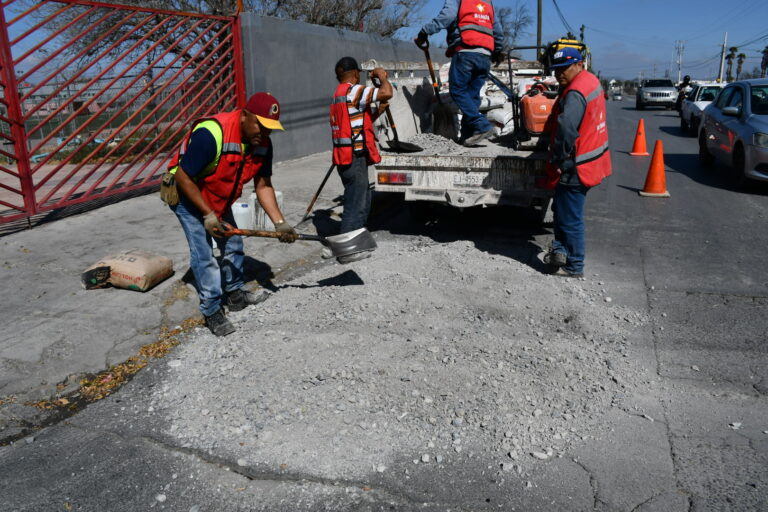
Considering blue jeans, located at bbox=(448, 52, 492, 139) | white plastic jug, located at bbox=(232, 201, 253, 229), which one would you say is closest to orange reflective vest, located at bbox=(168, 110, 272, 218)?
white plastic jug, located at bbox=(232, 201, 253, 229)

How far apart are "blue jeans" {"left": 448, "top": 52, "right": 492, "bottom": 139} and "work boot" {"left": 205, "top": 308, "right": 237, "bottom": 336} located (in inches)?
147

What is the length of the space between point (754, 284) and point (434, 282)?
278 cm

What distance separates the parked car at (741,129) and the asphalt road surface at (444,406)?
424 centimetres

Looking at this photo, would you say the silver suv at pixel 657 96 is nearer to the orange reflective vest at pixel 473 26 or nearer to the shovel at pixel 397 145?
the orange reflective vest at pixel 473 26

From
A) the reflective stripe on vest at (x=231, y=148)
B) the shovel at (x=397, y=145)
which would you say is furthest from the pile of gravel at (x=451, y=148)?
the reflective stripe on vest at (x=231, y=148)

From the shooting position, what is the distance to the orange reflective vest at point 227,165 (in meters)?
4.15

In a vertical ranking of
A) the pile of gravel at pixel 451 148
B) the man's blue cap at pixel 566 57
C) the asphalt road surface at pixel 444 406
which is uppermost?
the man's blue cap at pixel 566 57

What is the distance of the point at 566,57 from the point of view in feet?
17.2

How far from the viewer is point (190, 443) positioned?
3.29 m

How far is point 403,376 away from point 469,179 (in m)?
3.21

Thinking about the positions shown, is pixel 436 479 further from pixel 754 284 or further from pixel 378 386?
pixel 754 284

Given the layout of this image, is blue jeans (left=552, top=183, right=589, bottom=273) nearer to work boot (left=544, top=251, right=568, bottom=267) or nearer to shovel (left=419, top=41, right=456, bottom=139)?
work boot (left=544, top=251, right=568, bottom=267)

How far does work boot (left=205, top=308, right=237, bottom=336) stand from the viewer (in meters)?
4.52

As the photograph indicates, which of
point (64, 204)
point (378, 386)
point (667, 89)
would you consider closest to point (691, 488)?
point (378, 386)
